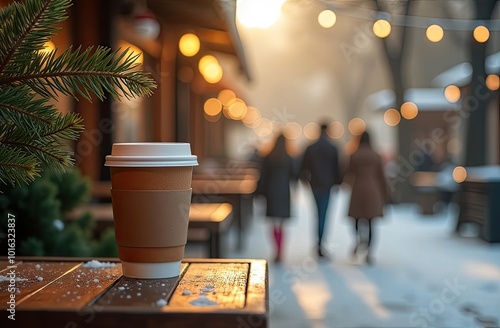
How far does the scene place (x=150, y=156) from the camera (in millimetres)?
2057

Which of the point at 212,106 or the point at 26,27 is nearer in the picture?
the point at 26,27

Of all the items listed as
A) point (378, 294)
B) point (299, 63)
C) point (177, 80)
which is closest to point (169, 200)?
point (378, 294)

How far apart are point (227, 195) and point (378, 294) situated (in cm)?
289

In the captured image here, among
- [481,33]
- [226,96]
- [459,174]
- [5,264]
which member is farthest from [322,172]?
[226,96]

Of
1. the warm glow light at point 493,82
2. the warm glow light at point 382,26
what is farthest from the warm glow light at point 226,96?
the warm glow light at point 493,82

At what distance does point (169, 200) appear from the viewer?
6.75 feet

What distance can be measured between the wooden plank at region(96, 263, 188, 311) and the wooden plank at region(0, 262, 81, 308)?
230 millimetres

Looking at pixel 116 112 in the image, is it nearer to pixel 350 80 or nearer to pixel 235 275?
pixel 235 275

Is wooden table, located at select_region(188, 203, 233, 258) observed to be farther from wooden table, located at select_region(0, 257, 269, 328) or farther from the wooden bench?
wooden table, located at select_region(0, 257, 269, 328)

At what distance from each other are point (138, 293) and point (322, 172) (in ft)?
24.9

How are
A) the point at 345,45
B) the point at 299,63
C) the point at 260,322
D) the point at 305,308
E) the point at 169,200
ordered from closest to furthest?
the point at 260,322
the point at 169,200
the point at 305,308
the point at 345,45
the point at 299,63

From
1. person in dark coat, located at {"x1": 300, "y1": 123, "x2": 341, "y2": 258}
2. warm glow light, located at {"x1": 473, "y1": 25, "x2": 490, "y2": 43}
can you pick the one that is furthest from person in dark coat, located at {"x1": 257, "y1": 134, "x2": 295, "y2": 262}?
warm glow light, located at {"x1": 473, "y1": 25, "x2": 490, "y2": 43}

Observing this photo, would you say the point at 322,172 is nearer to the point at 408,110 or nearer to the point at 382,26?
the point at 382,26

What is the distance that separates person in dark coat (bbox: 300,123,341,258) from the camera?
30.8 ft
